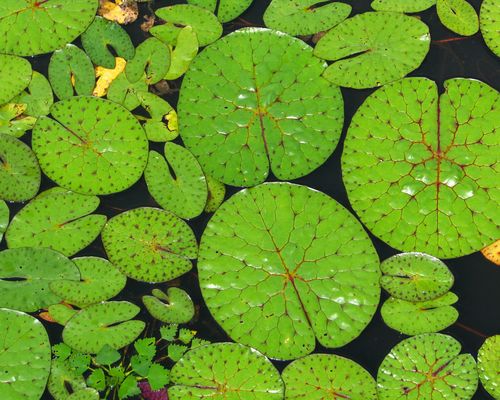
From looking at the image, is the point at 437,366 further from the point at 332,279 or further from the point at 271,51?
the point at 271,51

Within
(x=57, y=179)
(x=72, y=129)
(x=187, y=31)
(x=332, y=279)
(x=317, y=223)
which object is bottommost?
(x=332, y=279)

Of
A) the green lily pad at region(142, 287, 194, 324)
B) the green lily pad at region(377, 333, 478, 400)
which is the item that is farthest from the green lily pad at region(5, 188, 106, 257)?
the green lily pad at region(377, 333, 478, 400)

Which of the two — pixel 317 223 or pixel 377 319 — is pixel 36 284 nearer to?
pixel 317 223

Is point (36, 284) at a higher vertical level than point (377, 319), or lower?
higher

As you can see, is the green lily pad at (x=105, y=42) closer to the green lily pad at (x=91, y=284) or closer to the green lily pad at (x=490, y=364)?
the green lily pad at (x=91, y=284)

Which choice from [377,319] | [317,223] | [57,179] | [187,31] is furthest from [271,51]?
[377,319]

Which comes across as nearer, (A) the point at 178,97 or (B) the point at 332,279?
(B) the point at 332,279

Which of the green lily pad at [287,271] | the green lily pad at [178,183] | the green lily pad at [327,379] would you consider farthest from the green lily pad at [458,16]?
the green lily pad at [327,379]
